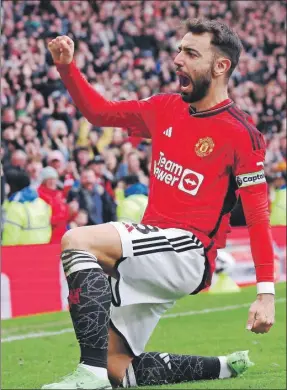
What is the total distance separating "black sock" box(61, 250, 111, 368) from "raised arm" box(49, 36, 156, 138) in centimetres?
100

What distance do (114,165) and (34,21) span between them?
4.81 m

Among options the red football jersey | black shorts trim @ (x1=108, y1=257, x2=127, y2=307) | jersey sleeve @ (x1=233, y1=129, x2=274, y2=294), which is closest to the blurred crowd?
the red football jersey

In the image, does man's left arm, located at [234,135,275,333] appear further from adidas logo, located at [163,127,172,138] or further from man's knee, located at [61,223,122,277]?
man's knee, located at [61,223,122,277]

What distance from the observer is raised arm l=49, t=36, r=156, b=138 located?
5467mm

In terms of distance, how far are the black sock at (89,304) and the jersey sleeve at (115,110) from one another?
1.00 metres

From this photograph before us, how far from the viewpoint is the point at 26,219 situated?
12.2 meters

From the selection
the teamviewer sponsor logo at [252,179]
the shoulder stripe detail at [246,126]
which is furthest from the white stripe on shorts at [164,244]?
the shoulder stripe detail at [246,126]

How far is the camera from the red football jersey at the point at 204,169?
518 cm

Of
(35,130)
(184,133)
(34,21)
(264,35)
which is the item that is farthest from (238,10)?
(184,133)

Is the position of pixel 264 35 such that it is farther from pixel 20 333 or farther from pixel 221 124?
pixel 221 124

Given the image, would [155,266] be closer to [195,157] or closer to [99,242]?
[99,242]

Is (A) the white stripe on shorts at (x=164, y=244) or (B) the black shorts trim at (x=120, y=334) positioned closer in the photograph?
(A) the white stripe on shorts at (x=164, y=244)

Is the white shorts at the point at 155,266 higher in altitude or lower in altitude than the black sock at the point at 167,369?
higher

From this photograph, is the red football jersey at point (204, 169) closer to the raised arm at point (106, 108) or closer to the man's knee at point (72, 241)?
the raised arm at point (106, 108)
